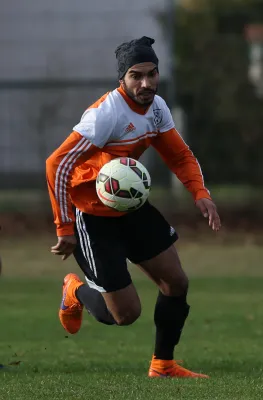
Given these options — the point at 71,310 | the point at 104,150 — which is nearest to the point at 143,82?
the point at 104,150

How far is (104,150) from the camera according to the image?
26.3ft

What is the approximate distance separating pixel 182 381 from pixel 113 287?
86 centimetres

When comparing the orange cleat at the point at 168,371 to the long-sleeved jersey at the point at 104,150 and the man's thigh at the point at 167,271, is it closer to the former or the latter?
the man's thigh at the point at 167,271

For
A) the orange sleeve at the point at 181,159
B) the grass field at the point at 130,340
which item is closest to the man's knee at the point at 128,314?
the grass field at the point at 130,340

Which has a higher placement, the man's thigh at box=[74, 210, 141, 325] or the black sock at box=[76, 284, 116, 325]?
the man's thigh at box=[74, 210, 141, 325]

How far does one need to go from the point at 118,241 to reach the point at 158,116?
0.96m

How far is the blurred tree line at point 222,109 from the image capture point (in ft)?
82.4

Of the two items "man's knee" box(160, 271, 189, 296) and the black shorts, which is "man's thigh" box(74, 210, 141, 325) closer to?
the black shorts

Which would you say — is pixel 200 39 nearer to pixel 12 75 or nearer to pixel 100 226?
pixel 12 75

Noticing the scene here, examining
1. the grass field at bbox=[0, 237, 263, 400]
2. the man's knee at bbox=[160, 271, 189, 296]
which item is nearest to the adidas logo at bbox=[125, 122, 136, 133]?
the man's knee at bbox=[160, 271, 189, 296]

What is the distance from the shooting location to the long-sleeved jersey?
7715mm

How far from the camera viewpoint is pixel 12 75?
2594 centimetres

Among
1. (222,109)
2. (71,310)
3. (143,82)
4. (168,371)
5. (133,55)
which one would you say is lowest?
(222,109)

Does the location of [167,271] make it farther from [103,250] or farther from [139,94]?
[139,94]
